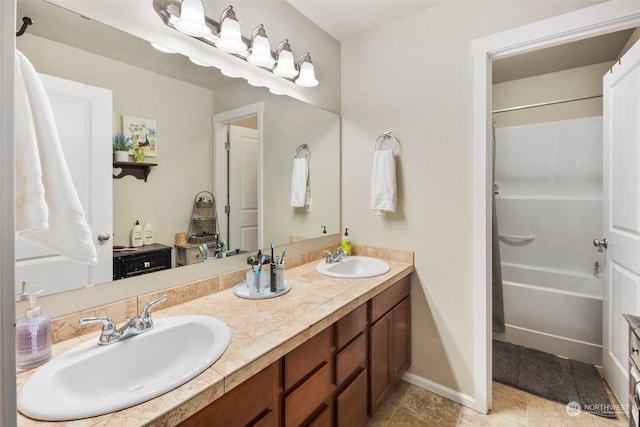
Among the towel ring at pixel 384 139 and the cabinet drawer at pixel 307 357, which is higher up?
the towel ring at pixel 384 139

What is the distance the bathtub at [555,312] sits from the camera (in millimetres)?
2232

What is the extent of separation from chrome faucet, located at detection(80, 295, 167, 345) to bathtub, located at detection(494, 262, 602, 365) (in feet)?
8.90

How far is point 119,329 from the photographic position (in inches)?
38.3

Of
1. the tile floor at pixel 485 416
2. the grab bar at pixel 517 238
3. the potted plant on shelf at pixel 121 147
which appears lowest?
the tile floor at pixel 485 416

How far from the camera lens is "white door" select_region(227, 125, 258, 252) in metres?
1.55

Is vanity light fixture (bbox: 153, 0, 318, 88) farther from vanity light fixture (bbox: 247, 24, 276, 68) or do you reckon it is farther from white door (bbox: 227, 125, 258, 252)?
white door (bbox: 227, 125, 258, 252)

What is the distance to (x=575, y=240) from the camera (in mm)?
2607

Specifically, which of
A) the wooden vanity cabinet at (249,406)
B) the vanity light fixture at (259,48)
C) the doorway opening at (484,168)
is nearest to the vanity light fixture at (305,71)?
the vanity light fixture at (259,48)

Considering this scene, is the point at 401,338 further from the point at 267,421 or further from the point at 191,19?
the point at 191,19

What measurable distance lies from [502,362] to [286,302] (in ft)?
6.27

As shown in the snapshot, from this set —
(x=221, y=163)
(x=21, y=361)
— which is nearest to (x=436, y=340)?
(x=221, y=163)

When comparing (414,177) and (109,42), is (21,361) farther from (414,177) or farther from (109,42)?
(414,177)

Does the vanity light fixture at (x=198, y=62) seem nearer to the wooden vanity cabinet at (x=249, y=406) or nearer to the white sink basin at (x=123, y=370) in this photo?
the white sink basin at (x=123, y=370)

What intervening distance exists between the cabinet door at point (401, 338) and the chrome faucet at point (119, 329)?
131cm
